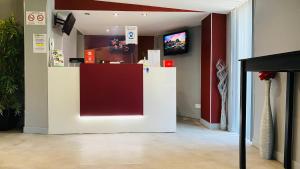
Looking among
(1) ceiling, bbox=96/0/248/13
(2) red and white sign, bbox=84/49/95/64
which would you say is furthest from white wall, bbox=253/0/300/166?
(2) red and white sign, bbox=84/49/95/64

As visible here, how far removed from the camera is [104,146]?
160 inches

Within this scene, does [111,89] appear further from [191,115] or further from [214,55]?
[191,115]

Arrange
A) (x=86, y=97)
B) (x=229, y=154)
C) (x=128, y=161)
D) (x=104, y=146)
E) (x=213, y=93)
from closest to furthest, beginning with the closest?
(x=128, y=161) < (x=229, y=154) < (x=104, y=146) < (x=86, y=97) < (x=213, y=93)

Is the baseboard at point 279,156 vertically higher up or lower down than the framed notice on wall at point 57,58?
lower down

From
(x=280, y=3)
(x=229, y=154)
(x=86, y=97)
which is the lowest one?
(x=229, y=154)

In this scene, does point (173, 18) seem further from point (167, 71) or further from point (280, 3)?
point (280, 3)

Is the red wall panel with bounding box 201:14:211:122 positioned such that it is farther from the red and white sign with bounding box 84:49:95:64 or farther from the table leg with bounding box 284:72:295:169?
the table leg with bounding box 284:72:295:169

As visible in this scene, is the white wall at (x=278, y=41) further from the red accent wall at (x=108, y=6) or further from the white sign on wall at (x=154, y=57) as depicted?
the red accent wall at (x=108, y=6)

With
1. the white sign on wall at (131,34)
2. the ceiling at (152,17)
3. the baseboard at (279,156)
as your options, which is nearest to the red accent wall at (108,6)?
the ceiling at (152,17)

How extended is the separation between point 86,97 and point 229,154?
100 inches

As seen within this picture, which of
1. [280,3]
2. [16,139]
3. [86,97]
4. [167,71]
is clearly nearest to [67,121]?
[86,97]

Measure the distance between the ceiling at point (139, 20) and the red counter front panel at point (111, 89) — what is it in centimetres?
137

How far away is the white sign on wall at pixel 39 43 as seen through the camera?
4.84 m

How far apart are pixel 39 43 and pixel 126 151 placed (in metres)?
2.49
